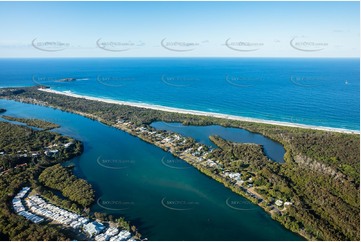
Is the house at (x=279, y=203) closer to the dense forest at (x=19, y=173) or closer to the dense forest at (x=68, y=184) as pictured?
the dense forest at (x=68, y=184)

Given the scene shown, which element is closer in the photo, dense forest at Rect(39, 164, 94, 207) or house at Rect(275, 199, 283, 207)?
house at Rect(275, 199, 283, 207)

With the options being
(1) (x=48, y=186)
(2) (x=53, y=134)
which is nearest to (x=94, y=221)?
(1) (x=48, y=186)

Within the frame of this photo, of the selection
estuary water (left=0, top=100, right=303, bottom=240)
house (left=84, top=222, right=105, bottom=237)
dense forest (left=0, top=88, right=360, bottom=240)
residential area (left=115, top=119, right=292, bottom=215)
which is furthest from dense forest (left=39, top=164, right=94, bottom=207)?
dense forest (left=0, top=88, right=360, bottom=240)

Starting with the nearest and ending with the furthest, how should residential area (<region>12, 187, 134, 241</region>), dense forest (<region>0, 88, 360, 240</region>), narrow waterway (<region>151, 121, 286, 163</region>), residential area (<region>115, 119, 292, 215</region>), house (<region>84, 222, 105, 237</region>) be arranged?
1. residential area (<region>12, 187, 134, 241</region>)
2. house (<region>84, 222, 105, 237</region>)
3. dense forest (<region>0, 88, 360, 240</region>)
4. residential area (<region>115, 119, 292, 215</region>)
5. narrow waterway (<region>151, 121, 286, 163</region>)

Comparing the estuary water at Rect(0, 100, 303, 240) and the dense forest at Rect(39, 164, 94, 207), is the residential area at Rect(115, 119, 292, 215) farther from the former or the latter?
the dense forest at Rect(39, 164, 94, 207)

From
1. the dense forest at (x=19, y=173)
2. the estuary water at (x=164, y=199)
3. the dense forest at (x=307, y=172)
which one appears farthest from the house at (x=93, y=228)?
the dense forest at (x=307, y=172)

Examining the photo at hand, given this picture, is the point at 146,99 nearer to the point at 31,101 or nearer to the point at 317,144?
the point at 31,101

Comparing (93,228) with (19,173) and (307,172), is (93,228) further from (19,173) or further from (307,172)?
(307,172)

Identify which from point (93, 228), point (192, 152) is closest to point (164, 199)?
point (93, 228)
